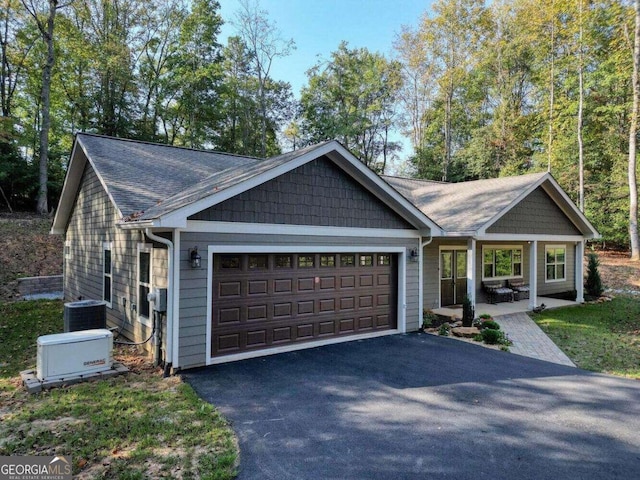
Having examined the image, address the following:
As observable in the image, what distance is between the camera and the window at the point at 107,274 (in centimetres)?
917

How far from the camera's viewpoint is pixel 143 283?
24.5ft

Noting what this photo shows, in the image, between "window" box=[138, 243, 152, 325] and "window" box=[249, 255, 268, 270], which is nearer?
"window" box=[249, 255, 268, 270]

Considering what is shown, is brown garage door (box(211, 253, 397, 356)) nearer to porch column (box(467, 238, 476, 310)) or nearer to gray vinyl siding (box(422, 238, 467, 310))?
porch column (box(467, 238, 476, 310))

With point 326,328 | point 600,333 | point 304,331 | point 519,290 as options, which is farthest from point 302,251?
point 519,290

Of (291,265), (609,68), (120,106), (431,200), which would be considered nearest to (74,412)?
(291,265)

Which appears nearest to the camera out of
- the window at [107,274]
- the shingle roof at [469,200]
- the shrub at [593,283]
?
the window at [107,274]

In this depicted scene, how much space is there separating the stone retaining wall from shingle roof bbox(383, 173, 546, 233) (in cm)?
1360

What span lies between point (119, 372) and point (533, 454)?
230 inches

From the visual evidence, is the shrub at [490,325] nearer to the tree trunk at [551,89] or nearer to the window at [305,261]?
the window at [305,261]

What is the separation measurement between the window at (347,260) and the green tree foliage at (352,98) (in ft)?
76.3

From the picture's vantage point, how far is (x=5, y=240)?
15328 mm

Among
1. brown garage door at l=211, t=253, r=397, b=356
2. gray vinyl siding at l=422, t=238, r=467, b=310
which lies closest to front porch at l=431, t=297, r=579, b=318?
gray vinyl siding at l=422, t=238, r=467, b=310

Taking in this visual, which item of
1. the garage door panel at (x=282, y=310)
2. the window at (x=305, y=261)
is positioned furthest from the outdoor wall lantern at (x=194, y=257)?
the window at (x=305, y=261)

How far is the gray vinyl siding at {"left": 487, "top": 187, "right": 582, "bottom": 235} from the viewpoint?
1198cm
